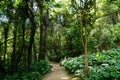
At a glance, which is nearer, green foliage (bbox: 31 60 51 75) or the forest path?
the forest path

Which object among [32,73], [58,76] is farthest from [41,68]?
[58,76]

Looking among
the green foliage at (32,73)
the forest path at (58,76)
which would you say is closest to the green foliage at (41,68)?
the green foliage at (32,73)

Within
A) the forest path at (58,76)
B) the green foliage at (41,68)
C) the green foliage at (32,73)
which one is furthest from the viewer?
the green foliage at (41,68)

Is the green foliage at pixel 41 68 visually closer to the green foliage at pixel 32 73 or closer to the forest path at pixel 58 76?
the green foliage at pixel 32 73

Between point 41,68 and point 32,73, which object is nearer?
point 32,73

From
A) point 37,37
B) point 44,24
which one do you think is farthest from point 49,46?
point 44,24

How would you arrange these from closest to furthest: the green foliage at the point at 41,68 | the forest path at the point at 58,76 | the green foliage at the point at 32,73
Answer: the forest path at the point at 58,76
the green foliage at the point at 32,73
the green foliage at the point at 41,68

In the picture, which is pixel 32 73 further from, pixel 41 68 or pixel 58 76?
pixel 41 68

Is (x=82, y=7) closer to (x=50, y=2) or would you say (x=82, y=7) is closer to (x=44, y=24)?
(x=50, y=2)

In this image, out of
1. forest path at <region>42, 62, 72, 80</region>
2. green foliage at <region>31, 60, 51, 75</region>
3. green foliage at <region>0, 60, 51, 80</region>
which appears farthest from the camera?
green foliage at <region>31, 60, 51, 75</region>

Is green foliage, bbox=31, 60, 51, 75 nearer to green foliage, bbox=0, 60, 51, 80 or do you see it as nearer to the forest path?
green foliage, bbox=0, 60, 51, 80

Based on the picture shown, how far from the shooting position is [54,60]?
36.0 meters

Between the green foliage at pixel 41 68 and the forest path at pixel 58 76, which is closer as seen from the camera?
the forest path at pixel 58 76

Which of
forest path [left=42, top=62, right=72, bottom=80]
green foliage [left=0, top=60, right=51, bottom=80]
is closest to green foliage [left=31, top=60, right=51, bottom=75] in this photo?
green foliage [left=0, top=60, right=51, bottom=80]
